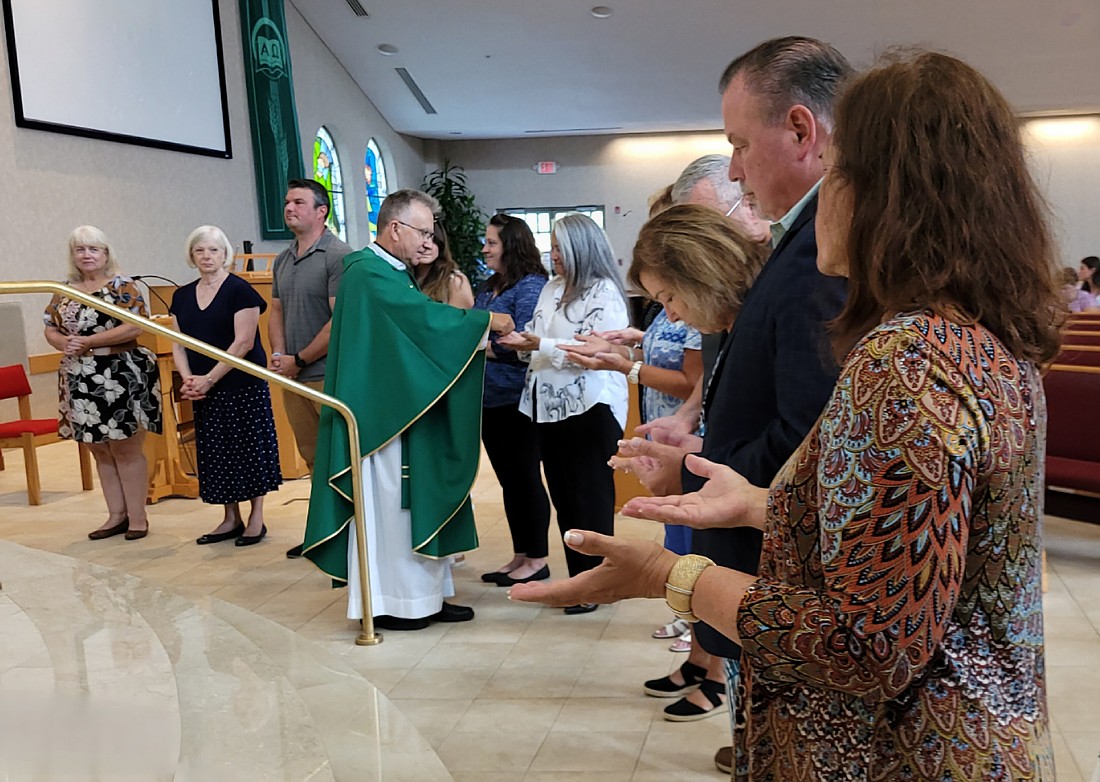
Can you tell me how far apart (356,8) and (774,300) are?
34.4 feet

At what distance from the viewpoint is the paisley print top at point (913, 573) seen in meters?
0.88

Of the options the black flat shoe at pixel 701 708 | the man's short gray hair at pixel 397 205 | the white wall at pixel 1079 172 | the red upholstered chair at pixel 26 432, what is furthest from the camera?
the white wall at pixel 1079 172

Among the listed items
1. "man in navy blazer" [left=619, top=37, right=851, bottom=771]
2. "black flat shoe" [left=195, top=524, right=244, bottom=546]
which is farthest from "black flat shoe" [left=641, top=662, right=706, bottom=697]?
"black flat shoe" [left=195, top=524, right=244, bottom=546]

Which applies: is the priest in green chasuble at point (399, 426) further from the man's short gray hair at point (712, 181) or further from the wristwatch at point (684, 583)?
the wristwatch at point (684, 583)

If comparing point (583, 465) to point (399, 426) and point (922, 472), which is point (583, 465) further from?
point (922, 472)

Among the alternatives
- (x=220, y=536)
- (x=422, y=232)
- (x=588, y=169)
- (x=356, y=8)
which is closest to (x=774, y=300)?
(x=422, y=232)

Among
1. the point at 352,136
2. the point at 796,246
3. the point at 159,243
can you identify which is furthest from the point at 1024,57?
the point at 796,246

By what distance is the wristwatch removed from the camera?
3.56 feet

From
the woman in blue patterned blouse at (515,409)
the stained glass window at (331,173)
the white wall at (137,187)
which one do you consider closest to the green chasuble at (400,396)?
the woman in blue patterned blouse at (515,409)

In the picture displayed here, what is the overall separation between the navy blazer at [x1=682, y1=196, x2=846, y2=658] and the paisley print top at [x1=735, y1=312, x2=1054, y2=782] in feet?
1.36

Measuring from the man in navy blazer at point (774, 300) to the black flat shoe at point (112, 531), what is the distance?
157 inches

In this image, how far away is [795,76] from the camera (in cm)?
155

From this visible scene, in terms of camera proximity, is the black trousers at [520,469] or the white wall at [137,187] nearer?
the black trousers at [520,469]

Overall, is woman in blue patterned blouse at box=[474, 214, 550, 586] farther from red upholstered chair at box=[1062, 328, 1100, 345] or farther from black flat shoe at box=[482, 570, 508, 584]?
red upholstered chair at box=[1062, 328, 1100, 345]
